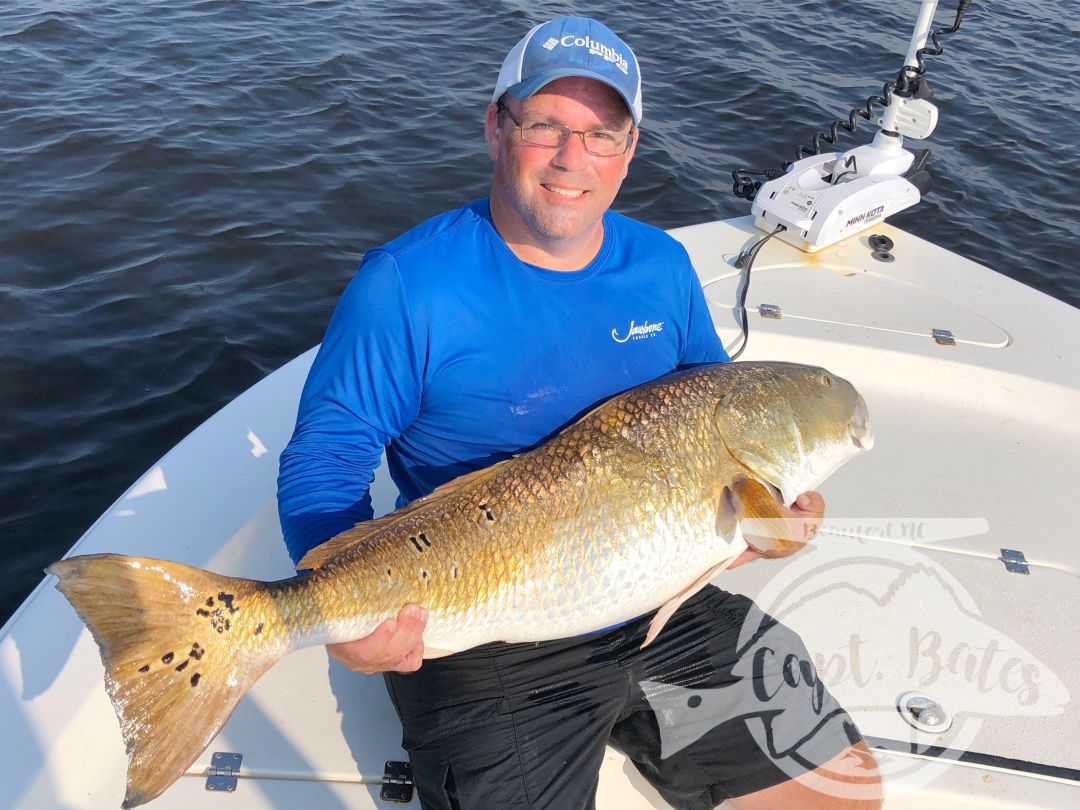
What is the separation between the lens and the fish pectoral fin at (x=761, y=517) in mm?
2457

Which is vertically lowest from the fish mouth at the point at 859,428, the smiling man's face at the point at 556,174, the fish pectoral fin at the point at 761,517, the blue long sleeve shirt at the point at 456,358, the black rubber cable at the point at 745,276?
the black rubber cable at the point at 745,276

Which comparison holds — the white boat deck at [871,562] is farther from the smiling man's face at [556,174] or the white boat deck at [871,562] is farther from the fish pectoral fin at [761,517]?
the smiling man's face at [556,174]

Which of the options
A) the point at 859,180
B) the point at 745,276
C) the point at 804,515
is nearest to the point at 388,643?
the point at 804,515

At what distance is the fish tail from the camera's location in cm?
182

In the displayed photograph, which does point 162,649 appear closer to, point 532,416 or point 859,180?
point 532,416

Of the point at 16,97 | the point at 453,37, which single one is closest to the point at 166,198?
the point at 16,97

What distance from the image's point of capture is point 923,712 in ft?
9.31

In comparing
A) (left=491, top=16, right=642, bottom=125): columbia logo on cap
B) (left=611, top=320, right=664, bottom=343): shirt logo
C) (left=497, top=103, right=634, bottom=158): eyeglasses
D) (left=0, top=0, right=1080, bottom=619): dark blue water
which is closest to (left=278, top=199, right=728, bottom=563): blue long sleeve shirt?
(left=611, top=320, right=664, bottom=343): shirt logo

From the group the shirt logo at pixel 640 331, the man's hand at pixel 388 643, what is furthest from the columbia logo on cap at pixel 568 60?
the man's hand at pixel 388 643

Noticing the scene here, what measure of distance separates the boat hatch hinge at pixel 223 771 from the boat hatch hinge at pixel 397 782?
0.42 m

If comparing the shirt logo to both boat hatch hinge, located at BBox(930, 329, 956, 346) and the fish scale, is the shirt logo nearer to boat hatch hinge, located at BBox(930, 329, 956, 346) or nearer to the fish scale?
the fish scale

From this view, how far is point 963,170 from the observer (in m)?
9.37

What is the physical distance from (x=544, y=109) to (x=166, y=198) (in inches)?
236

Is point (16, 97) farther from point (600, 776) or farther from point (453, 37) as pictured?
point (600, 776)
